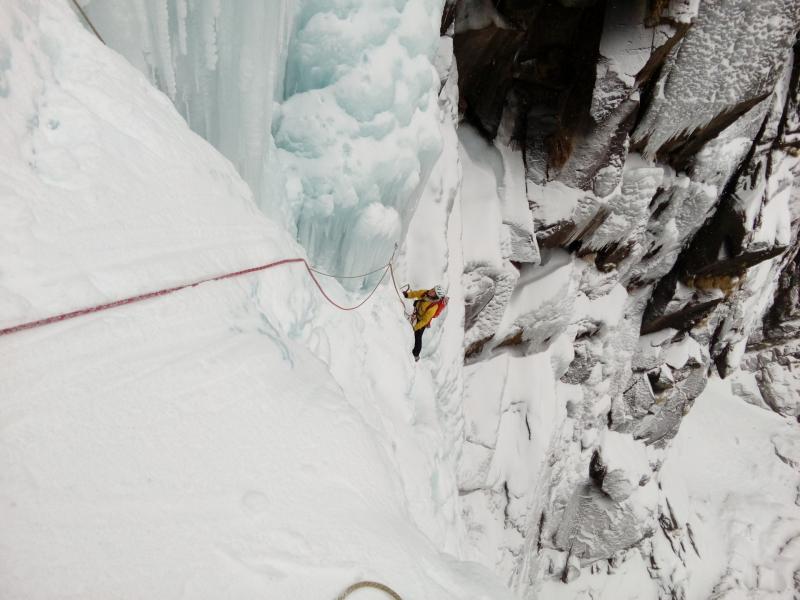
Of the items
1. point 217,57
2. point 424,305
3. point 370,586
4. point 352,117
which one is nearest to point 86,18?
point 217,57

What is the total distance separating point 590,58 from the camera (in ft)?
22.1

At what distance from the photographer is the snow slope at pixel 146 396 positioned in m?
1.20

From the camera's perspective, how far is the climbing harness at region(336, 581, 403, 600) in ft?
4.77

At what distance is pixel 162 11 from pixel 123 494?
209 cm

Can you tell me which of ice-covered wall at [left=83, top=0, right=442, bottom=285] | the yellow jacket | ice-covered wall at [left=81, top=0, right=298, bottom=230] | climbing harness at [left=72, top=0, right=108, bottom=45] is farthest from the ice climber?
climbing harness at [left=72, top=0, right=108, bottom=45]

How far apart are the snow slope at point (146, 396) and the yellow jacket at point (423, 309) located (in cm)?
224

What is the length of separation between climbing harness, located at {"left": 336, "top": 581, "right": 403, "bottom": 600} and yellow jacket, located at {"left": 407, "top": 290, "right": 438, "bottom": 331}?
306 centimetres

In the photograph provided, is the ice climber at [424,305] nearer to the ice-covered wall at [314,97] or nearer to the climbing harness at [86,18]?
the ice-covered wall at [314,97]

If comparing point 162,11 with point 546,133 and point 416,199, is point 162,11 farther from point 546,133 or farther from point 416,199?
point 546,133

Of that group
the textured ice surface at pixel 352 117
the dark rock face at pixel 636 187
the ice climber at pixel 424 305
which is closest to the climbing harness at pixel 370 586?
the textured ice surface at pixel 352 117

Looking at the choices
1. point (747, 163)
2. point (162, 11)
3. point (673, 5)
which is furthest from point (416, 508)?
point (747, 163)

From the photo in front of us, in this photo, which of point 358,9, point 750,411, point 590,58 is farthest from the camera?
point 750,411

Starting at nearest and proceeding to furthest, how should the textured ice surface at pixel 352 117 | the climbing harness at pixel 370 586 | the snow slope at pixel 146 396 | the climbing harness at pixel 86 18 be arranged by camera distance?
the snow slope at pixel 146 396 → the climbing harness at pixel 370 586 → the climbing harness at pixel 86 18 → the textured ice surface at pixel 352 117

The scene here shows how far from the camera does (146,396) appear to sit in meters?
1.47
